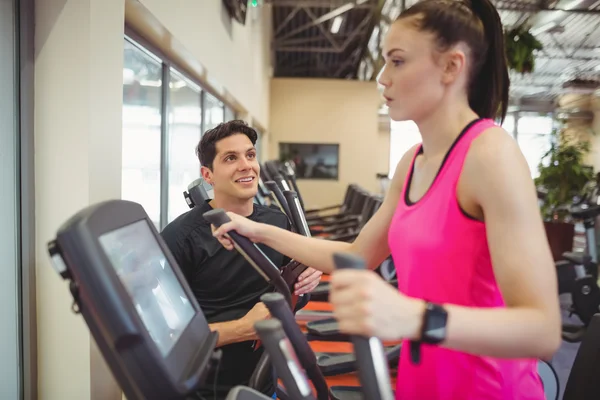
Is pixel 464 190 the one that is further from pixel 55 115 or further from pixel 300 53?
pixel 300 53

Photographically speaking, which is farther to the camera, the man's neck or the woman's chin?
the man's neck

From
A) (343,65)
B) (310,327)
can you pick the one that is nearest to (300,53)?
(343,65)

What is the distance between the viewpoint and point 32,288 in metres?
1.57

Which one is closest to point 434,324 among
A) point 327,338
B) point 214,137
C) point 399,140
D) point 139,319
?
point 139,319

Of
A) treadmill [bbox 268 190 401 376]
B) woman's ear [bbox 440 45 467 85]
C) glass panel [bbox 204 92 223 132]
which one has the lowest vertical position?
treadmill [bbox 268 190 401 376]

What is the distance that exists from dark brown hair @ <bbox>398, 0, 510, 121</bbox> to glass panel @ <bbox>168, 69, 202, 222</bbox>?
9.25 ft

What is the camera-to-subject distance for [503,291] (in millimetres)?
772

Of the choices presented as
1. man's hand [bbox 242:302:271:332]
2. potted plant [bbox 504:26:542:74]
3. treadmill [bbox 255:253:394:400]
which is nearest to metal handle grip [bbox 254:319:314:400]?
treadmill [bbox 255:253:394:400]

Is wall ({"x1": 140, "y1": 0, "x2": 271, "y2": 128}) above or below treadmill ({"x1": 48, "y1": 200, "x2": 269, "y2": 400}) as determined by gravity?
above

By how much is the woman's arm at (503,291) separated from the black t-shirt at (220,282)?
1.06 m

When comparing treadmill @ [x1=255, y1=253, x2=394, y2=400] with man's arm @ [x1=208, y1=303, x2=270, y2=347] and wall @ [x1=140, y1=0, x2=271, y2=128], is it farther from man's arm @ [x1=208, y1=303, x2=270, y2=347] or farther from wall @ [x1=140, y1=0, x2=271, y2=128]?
wall @ [x1=140, y1=0, x2=271, y2=128]

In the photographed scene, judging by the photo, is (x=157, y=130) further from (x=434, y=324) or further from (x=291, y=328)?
(x=434, y=324)

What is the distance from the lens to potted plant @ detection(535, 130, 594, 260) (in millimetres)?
6578

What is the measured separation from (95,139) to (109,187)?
193mm
